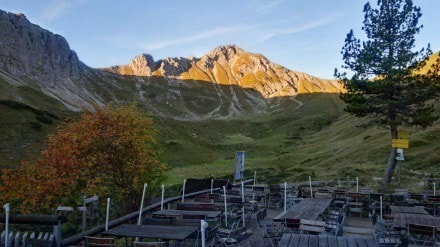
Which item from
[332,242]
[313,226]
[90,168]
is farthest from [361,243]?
[90,168]

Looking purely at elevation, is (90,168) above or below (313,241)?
above

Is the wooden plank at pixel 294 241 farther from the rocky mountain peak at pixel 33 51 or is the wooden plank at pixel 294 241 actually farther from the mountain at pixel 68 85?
the rocky mountain peak at pixel 33 51

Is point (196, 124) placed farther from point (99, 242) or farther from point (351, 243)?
point (351, 243)

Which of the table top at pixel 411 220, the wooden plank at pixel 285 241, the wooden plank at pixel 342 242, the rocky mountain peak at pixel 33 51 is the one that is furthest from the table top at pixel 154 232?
the rocky mountain peak at pixel 33 51

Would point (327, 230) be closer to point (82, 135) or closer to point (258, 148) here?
point (82, 135)

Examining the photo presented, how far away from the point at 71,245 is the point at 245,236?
18.4 feet

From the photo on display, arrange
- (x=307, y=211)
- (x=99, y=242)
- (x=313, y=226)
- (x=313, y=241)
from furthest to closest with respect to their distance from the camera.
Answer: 1. (x=307, y=211)
2. (x=313, y=226)
3. (x=99, y=242)
4. (x=313, y=241)

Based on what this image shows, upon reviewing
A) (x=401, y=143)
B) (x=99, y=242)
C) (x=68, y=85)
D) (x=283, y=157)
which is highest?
(x=68, y=85)

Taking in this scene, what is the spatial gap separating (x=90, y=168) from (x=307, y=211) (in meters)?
8.49

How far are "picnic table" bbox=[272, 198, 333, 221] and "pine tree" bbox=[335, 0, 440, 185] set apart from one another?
1031 centimetres

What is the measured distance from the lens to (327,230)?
37.3ft

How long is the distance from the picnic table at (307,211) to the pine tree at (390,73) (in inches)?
406

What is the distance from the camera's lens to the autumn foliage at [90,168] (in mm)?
14750

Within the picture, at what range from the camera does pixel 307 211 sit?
1227 centimetres
